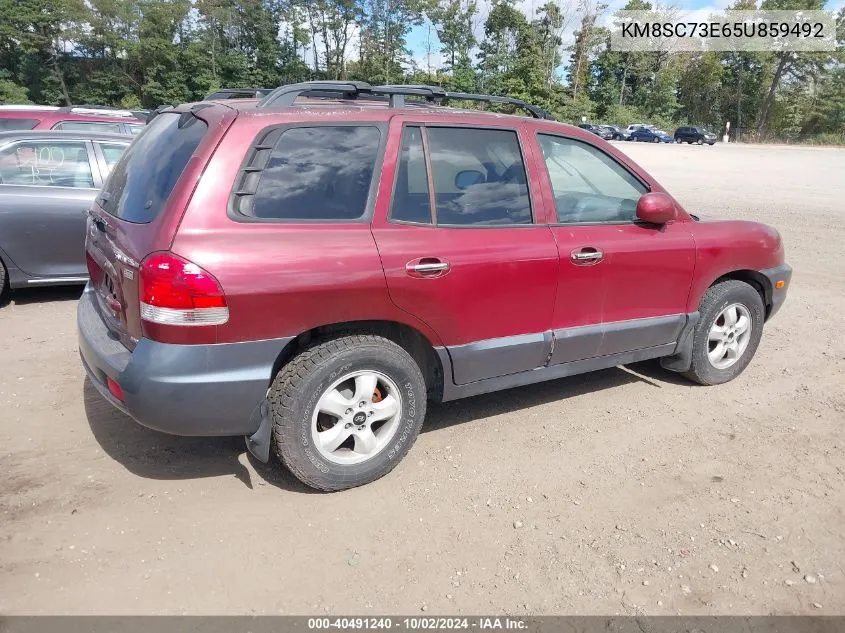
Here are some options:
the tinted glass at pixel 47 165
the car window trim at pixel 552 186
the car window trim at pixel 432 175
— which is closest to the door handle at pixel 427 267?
the car window trim at pixel 432 175

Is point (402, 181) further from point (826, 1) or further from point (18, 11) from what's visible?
point (826, 1)

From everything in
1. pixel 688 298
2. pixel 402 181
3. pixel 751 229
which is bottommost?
pixel 688 298

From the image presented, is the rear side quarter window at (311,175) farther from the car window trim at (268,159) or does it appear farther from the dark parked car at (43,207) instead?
the dark parked car at (43,207)

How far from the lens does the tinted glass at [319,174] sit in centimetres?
296

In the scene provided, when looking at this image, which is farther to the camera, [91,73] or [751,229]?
[91,73]

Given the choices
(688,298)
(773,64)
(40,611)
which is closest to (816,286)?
(688,298)

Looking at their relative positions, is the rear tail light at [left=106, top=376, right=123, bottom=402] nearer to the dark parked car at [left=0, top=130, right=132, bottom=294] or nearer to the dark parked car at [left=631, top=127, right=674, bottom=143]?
the dark parked car at [left=0, top=130, right=132, bottom=294]

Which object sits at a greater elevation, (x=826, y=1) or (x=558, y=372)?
(x=826, y=1)

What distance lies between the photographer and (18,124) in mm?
10000

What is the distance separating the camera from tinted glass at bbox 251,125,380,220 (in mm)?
2959

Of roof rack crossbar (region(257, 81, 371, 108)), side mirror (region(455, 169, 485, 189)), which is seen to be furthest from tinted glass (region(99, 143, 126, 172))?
side mirror (region(455, 169, 485, 189))

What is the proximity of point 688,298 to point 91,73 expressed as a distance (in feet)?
235

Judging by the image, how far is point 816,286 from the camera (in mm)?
7547

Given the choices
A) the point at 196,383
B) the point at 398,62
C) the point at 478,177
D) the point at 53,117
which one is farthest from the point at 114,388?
the point at 398,62
